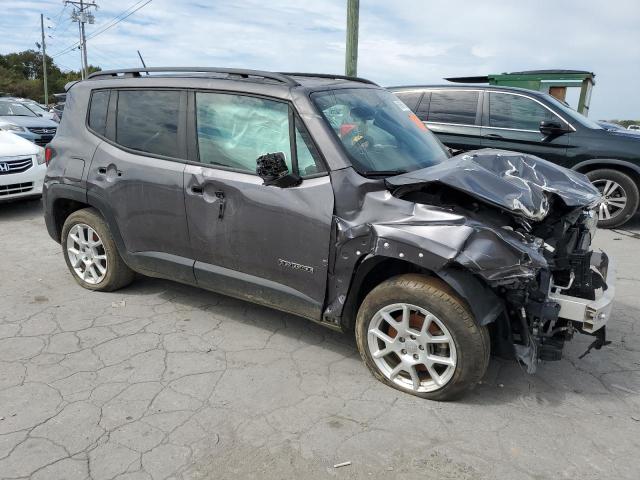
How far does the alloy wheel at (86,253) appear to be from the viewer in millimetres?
4457

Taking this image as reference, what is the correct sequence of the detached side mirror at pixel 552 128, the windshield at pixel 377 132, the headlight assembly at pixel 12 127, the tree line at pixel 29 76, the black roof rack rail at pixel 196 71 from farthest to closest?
the tree line at pixel 29 76, the headlight assembly at pixel 12 127, the detached side mirror at pixel 552 128, the black roof rack rail at pixel 196 71, the windshield at pixel 377 132

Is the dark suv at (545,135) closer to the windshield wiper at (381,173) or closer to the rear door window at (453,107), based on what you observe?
the rear door window at (453,107)

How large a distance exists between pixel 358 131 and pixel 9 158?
5946mm

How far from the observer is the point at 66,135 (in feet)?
14.4

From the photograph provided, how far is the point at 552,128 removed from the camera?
6.95 m

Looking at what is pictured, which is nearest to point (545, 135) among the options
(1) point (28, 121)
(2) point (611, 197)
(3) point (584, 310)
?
(2) point (611, 197)

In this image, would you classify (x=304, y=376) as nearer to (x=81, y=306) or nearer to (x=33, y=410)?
(x=33, y=410)

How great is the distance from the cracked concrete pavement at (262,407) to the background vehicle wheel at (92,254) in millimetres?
343

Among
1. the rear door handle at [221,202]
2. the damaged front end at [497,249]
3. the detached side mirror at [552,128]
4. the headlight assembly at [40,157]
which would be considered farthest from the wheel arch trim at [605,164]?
the headlight assembly at [40,157]

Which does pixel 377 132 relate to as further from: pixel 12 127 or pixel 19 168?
pixel 12 127

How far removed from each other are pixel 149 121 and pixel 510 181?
2636 mm

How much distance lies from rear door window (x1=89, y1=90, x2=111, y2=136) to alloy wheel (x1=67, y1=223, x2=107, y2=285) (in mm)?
840

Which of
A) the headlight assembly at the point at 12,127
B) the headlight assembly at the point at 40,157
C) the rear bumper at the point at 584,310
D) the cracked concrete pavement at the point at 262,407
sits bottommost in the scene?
the cracked concrete pavement at the point at 262,407

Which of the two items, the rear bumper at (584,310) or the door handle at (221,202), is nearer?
the rear bumper at (584,310)
